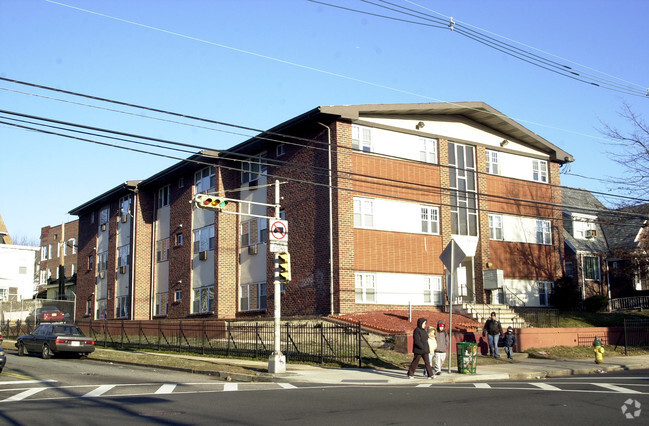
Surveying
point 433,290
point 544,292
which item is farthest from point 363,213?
point 544,292

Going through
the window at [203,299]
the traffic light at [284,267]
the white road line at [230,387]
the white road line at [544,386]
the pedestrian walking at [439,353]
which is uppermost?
the traffic light at [284,267]

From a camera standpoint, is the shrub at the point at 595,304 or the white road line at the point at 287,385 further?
the shrub at the point at 595,304

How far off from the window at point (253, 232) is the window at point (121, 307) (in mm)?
14108

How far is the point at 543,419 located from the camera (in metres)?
10.2

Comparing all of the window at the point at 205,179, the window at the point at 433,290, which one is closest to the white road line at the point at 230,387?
the window at the point at 433,290

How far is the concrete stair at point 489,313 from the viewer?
30.0 meters

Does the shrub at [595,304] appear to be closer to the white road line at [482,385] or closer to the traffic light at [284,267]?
the white road line at [482,385]

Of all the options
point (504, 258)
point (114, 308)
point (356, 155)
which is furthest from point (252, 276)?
point (114, 308)

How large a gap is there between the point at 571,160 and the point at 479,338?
1769 centimetres

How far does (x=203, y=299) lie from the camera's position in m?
37.9

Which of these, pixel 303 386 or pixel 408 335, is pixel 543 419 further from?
pixel 408 335

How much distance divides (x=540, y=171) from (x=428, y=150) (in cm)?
835

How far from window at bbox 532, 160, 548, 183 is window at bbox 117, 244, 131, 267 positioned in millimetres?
26600

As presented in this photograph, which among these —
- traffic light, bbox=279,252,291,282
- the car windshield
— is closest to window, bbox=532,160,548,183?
traffic light, bbox=279,252,291,282
